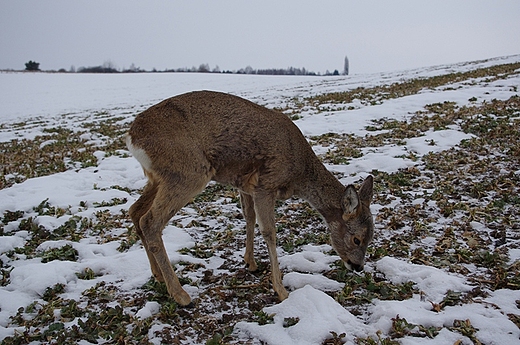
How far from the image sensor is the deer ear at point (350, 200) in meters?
4.61

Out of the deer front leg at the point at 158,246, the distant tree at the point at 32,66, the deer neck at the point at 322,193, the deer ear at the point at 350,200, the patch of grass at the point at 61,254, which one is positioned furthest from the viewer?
the distant tree at the point at 32,66

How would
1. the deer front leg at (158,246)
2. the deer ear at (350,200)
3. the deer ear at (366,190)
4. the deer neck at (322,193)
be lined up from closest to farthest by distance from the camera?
1. the deer front leg at (158,246)
2. the deer ear at (350,200)
3. the deer ear at (366,190)
4. the deer neck at (322,193)

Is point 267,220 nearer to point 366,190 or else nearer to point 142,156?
point 366,190

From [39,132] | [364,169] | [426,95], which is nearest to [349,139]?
[364,169]

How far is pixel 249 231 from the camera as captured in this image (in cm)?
527

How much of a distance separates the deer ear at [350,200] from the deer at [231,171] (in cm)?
1

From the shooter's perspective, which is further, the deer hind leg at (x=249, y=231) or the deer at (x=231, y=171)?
the deer hind leg at (x=249, y=231)

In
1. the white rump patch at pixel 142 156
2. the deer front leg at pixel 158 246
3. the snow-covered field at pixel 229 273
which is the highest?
the white rump patch at pixel 142 156

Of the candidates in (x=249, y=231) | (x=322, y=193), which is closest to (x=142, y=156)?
(x=249, y=231)

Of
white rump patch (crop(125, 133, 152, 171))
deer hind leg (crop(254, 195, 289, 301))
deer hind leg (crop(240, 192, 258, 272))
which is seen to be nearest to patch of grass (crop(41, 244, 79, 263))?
white rump patch (crop(125, 133, 152, 171))

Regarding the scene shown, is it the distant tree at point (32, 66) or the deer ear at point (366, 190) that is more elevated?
the distant tree at point (32, 66)

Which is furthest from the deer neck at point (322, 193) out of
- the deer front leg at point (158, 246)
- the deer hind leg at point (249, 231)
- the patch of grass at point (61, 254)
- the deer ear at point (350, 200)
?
the patch of grass at point (61, 254)

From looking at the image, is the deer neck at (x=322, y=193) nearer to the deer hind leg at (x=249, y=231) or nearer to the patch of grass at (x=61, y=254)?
the deer hind leg at (x=249, y=231)

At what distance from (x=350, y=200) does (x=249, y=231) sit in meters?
1.38
